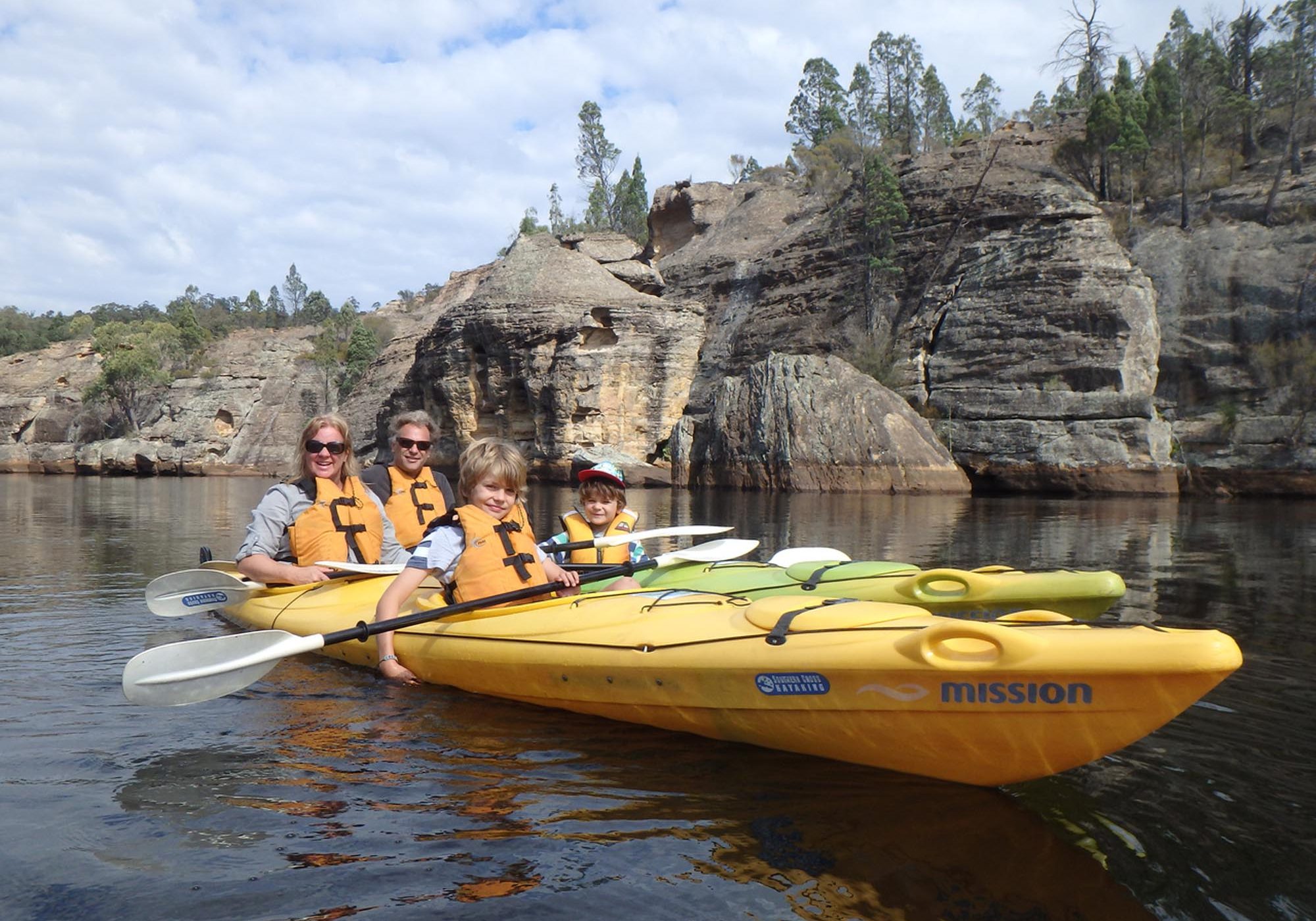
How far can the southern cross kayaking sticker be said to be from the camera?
2910 millimetres

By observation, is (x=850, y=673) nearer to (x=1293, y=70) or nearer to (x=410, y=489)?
(x=410, y=489)

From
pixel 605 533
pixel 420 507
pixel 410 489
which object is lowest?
pixel 605 533

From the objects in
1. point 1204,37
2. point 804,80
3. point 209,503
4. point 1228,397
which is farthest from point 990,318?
point 804,80

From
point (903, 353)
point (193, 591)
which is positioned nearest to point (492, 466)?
point (193, 591)

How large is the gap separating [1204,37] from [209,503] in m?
33.0

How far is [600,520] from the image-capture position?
17.6 feet

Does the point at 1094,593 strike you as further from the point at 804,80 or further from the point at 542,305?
the point at 804,80

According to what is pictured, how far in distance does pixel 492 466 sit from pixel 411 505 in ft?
6.63

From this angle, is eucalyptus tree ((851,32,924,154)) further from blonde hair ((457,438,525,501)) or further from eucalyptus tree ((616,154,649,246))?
blonde hair ((457,438,525,501))

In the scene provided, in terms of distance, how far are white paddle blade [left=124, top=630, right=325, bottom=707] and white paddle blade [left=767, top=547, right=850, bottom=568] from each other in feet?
9.72

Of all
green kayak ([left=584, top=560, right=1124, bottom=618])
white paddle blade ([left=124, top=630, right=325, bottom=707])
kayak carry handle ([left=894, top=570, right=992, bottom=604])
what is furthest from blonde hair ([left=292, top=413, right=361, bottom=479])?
kayak carry handle ([left=894, top=570, right=992, bottom=604])

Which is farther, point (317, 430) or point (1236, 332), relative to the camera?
point (1236, 332)

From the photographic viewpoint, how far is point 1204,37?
30344mm

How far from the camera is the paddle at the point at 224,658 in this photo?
3566 millimetres
